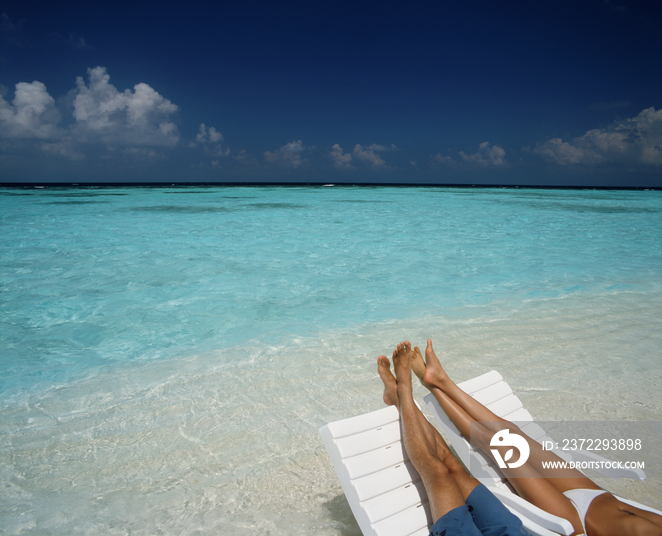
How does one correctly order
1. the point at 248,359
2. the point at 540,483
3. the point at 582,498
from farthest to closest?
the point at 248,359
the point at 540,483
the point at 582,498

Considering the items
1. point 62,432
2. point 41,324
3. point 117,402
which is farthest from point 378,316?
point 41,324

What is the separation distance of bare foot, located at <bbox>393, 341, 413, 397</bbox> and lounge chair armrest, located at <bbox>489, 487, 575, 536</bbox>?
2.11 ft

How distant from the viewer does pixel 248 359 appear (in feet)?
11.5

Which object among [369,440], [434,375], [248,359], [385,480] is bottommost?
[248,359]

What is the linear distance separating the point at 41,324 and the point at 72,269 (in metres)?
2.46

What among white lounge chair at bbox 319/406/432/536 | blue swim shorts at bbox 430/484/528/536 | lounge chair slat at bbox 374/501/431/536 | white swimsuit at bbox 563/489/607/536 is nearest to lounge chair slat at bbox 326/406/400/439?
white lounge chair at bbox 319/406/432/536

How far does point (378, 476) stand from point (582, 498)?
0.84 metres

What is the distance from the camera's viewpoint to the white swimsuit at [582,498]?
1548 mm

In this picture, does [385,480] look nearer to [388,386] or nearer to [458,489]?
[458,489]

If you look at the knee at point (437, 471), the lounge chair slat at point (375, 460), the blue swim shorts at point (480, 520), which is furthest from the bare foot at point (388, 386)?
the blue swim shorts at point (480, 520)

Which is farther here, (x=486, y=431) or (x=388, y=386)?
(x=388, y=386)

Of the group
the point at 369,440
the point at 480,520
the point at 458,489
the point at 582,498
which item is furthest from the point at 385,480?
the point at 582,498

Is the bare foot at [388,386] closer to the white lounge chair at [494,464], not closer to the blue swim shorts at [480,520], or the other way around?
the white lounge chair at [494,464]

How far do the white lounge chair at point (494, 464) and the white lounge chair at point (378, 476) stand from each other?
287mm
